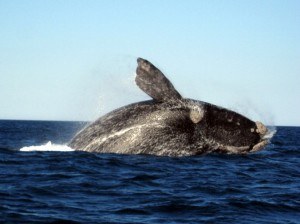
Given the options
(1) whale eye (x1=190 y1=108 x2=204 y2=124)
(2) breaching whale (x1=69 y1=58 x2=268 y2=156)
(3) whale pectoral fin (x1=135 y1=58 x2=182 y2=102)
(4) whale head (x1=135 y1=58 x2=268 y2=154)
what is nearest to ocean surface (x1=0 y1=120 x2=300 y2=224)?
(2) breaching whale (x1=69 y1=58 x2=268 y2=156)

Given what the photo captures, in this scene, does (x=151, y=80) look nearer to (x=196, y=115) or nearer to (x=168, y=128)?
(x=168, y=128)

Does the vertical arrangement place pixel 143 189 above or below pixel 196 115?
below

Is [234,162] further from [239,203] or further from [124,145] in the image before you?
[239,203]

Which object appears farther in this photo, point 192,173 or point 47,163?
point 47,163

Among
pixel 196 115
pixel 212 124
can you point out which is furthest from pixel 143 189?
pixel 212 124

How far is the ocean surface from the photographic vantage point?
26.5 ft

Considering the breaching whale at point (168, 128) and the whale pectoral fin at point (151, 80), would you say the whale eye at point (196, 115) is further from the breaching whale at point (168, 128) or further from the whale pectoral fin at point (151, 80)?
the whale pectoral fin at point (151, 80)

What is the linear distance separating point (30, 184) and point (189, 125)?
4977 mm

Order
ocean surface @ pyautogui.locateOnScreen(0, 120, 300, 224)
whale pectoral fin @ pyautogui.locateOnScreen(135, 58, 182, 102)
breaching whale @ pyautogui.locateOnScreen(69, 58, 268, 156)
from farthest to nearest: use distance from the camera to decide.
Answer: breaching whale @ pyautogui.locateOnScreen(69, 58, 268, 156) → whale pectoral fin @ pyautogui.locateOnScreen(135, 58, 182, 102) → ocean surface @ pyautogui.locateOnScreen(0, 120, 300, 224)

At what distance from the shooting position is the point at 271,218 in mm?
8453

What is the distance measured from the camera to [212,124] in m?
13.9

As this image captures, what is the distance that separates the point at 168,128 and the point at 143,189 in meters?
3.72

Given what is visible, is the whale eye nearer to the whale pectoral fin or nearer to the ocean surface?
the whale pectoral fin

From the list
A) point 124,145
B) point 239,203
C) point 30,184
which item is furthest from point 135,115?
point 239,203
